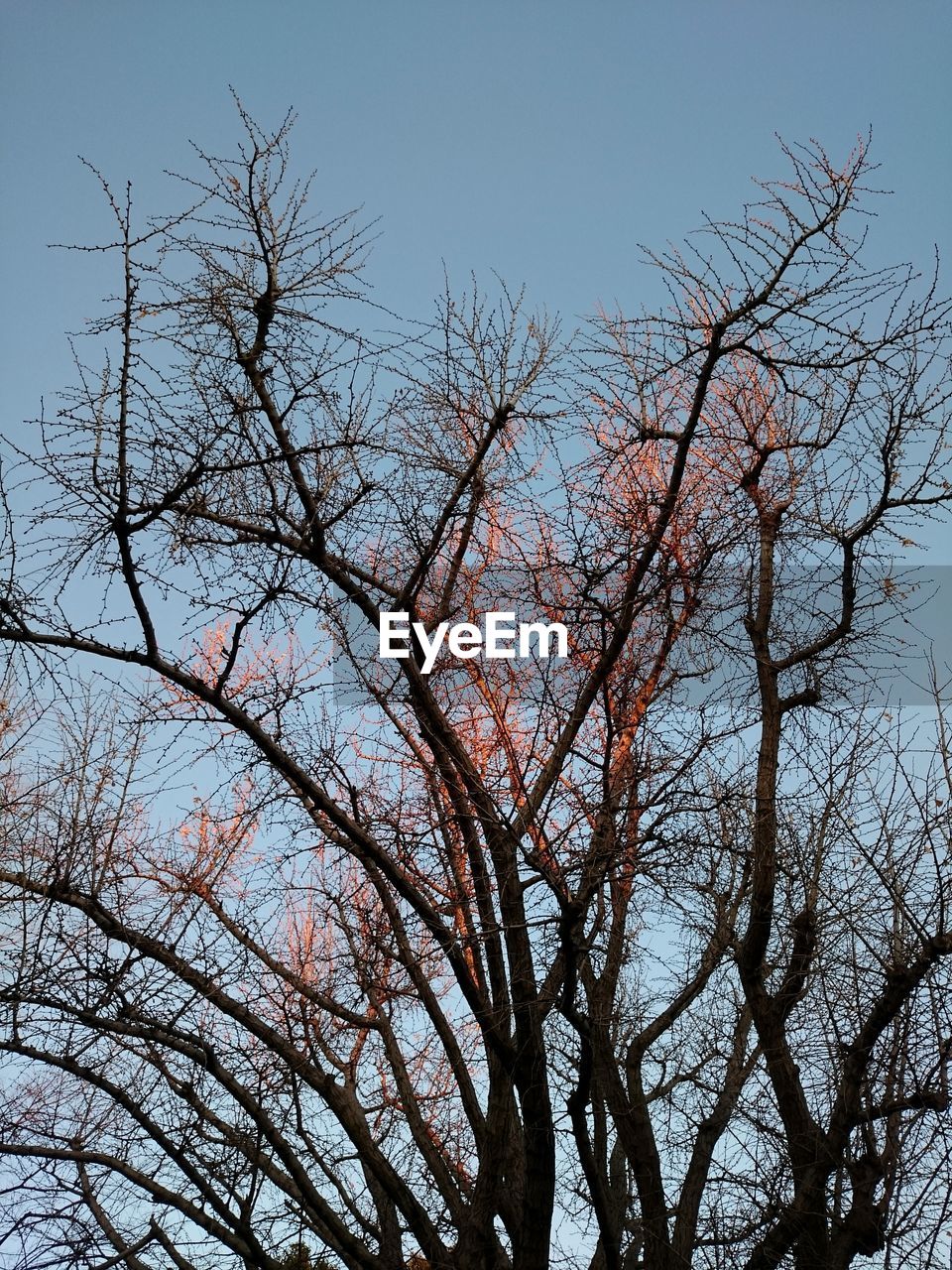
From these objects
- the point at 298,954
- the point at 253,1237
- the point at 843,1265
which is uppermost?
the point at 298,954

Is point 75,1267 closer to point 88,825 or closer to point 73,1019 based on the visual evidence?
point 73,1019

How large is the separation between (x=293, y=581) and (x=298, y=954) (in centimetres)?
393

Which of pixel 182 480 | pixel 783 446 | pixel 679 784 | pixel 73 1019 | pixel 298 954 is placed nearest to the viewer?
pixel 182 480

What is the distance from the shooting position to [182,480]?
5.27 m

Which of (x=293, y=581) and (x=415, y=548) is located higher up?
(x=415, y=548)

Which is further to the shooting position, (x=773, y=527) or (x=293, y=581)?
(x=773, y=527)

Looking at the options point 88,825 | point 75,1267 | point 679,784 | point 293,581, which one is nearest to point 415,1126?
point 75,1267

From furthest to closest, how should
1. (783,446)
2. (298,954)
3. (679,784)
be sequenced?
(298,954), (783,446), (679,784)

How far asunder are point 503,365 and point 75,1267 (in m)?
5.48

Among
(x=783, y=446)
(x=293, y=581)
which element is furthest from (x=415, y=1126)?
(x=783, y=446)

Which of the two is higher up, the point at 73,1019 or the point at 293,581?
the point at 293,581

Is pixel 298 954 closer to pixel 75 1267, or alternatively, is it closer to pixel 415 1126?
pixel 415 1126

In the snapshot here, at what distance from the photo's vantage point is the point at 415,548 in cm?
654

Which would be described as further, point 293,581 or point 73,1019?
point 73,1019
